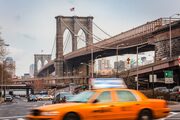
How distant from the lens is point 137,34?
9706 cm

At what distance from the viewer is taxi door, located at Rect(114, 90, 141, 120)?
18.6 metres

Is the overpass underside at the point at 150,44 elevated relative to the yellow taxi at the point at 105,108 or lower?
elevated

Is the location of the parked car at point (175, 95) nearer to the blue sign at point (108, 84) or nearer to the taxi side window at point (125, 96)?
the blue sign at point (108, 84)

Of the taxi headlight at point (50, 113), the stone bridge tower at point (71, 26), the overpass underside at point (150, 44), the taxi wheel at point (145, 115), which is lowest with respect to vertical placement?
the taxi wheel at point (145, 115)

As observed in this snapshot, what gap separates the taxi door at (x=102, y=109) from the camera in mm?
18117

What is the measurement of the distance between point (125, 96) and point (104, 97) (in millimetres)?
903

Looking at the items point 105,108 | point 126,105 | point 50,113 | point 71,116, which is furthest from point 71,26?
point 50,113

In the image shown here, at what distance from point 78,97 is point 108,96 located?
109 cm

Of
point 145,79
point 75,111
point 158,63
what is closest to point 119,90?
point 75,111

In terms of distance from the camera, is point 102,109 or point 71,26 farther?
point 71,26

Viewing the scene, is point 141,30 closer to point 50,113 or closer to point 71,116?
point 71,116

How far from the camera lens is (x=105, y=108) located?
18344 millimetres

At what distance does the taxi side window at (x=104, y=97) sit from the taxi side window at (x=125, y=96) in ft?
1.34

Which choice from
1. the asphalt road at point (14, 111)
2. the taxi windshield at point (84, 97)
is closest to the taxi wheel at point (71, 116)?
the taxi windshield at point (84, 97)
